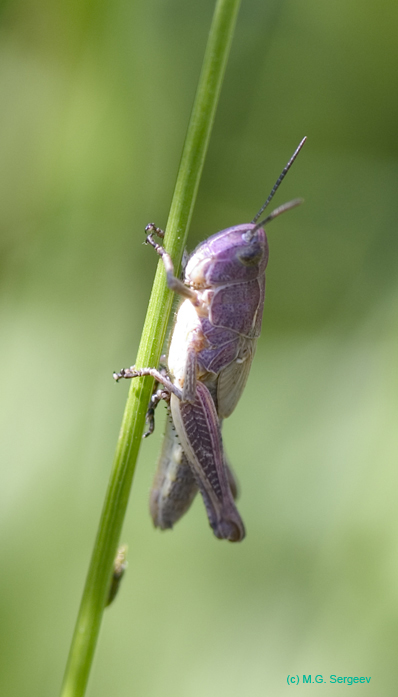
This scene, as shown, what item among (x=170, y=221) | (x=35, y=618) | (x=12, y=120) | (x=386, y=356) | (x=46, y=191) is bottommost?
(x=35, y=618)

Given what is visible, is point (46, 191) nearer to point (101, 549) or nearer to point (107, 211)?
point (107, 211)

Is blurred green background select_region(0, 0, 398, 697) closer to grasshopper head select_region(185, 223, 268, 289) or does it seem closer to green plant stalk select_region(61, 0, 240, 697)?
grasshopper head select_region(185, 223, 268, 289)

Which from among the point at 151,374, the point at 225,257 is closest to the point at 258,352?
the point at 225,257

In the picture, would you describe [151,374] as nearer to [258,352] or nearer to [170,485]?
[170,485]

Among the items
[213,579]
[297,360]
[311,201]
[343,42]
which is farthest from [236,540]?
[343,42]

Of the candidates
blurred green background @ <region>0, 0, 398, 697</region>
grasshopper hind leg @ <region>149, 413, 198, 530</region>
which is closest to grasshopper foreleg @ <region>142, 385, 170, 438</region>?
grasshopper hind leg @ <region>149, 413, 198, 530</region>

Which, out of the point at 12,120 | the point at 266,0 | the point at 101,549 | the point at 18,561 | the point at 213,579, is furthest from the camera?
the point at 266,0
